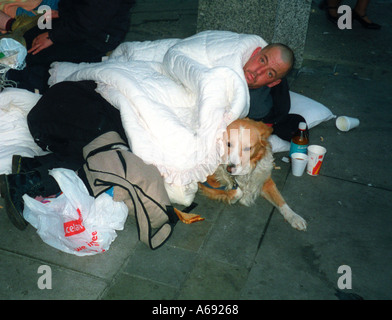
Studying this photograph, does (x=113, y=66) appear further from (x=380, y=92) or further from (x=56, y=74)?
(x=380, y=92)

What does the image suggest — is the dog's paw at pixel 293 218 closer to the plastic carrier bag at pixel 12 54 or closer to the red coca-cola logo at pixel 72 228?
the red coca-cola logo at pixel 72 228

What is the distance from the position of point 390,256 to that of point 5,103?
3393 millimetres

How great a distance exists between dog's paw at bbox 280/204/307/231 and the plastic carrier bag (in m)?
2.81

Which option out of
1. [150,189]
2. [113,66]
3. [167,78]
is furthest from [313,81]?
[150,189]

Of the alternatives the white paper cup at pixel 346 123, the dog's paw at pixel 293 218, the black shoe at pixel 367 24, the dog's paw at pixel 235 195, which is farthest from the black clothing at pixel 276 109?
the black shoe at pixel 367 24

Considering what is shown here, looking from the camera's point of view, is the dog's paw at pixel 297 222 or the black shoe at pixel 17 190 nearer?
the black shoe at pixel 17 190

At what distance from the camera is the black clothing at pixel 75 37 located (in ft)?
12.3

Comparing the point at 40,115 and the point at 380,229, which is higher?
the point at 40,115

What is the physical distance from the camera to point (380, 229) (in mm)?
3297

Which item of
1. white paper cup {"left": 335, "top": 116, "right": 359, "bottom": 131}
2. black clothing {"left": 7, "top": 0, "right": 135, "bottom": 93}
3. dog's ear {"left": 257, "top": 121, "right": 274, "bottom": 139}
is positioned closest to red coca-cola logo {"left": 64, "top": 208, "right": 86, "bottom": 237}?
dog's ear {"left": 257, "top": 121, "right": 274, "bottom": 139}

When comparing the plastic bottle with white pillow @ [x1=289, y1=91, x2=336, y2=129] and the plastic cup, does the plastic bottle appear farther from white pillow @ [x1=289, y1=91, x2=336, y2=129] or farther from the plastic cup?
white pillow @ [x1=289, y1=91, x2=336, y2=129]

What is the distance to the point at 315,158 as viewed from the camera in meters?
3.75

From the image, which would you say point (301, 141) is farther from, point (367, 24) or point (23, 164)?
point (367, 24)

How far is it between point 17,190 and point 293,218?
84.2 inches
